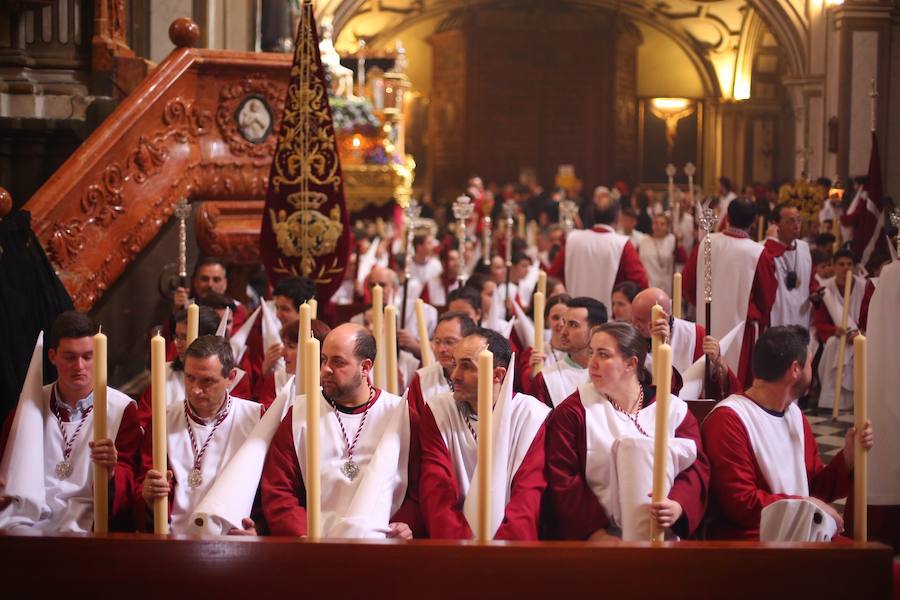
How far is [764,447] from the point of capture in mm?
4555

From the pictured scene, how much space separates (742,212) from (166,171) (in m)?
3.93

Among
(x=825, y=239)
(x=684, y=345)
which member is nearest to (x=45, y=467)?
(x=684, y=345)

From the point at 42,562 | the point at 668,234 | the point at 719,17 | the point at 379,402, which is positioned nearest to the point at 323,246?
the point at 379,402

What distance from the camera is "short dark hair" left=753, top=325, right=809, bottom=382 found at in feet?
15.0

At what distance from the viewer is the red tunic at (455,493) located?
4.29 metres

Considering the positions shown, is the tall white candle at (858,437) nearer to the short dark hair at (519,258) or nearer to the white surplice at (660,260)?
the short dark hair at (519,258)

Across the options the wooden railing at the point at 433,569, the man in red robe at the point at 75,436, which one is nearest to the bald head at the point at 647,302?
the man in red robe at the point at 75,436

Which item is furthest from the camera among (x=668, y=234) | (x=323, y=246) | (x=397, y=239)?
(x=397, y=239)

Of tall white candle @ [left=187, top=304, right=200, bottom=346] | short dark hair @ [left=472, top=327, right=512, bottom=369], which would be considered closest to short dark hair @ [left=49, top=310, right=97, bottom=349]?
tall white candle @ [left=187, top=304, right=200, bottom=346]

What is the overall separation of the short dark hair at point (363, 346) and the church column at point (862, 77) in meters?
14.6

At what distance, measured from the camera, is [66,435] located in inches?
184

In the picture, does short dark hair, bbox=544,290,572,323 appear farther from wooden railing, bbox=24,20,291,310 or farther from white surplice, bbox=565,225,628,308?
white surplice, bbox=565,225,628,308

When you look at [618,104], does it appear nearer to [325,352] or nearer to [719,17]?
[719,17]

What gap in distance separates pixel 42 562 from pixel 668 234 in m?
10.1
